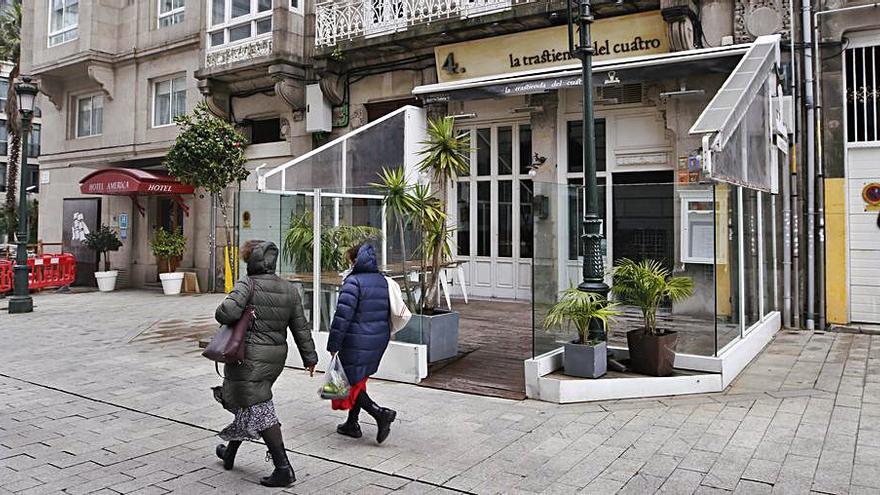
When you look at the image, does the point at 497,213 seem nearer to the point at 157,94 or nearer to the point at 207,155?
the point at 207,155

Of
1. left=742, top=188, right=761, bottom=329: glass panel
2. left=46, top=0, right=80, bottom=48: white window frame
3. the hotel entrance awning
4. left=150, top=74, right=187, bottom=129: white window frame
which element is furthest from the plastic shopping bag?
left=46, top=0, right=80, bottom=48: white window frame

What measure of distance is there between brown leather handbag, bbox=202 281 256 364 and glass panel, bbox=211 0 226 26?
1407 centimetres

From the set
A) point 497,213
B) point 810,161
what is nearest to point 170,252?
point 497,213

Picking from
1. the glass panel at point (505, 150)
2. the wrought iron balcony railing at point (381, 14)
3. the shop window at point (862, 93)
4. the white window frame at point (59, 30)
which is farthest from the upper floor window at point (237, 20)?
the shop window at point (862, 93)

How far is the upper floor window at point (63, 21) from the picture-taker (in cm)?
2057

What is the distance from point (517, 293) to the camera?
41.6ft

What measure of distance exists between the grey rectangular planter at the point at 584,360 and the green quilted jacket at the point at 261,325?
9.74 ft

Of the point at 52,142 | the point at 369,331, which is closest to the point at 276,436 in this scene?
the point at 369,331

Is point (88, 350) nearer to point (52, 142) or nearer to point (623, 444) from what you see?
point (623, 444)

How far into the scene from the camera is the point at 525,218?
41.6 ft

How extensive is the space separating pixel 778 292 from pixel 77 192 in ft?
65.8

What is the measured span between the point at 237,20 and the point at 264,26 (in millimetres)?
782

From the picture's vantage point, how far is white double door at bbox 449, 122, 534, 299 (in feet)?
41.7

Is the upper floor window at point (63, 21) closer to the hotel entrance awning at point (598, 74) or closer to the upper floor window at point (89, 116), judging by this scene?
the upper floor window at point (89, 116)
